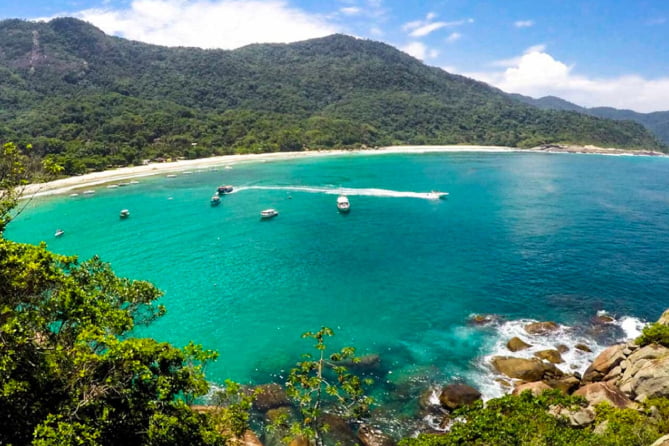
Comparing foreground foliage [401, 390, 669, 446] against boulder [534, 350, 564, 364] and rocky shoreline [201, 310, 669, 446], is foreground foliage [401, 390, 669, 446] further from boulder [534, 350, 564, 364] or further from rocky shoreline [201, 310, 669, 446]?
boulder [534, 350, 564, 364]

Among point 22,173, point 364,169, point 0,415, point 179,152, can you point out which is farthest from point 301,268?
Answer: point 179,152

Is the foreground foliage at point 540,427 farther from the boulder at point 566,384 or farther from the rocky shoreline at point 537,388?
the boulder at point 566,384

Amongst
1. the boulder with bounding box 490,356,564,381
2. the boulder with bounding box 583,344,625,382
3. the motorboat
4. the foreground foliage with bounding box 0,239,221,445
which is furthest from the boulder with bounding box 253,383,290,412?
the motorboat

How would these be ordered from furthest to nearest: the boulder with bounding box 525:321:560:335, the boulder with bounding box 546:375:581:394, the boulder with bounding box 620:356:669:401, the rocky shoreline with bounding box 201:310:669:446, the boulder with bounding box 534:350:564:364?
the boulder with bounding box 525:321:560:335
the boulder with bounding box 534:350:564:364
the boulder with bounding box 546:375:581:394
the rocky shoreline with bounding box 201:310:669:446
the boulder with bounding box 620:356:669:401

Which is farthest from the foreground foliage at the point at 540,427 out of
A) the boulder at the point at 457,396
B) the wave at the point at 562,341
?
the wave at the point at 562,341

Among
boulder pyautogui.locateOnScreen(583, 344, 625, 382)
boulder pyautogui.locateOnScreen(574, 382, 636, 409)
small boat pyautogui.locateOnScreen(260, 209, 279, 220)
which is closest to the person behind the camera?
boulder pyautogui.locateOnScreen(574, 382, 636, 409)

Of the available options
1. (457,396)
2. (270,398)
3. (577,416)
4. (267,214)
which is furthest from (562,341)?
(267,214)

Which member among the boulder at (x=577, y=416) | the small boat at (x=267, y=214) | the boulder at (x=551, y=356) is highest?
the small boat at (x=267, y=214)

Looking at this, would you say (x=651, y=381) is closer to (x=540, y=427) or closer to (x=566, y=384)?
(x=566, y=384)
